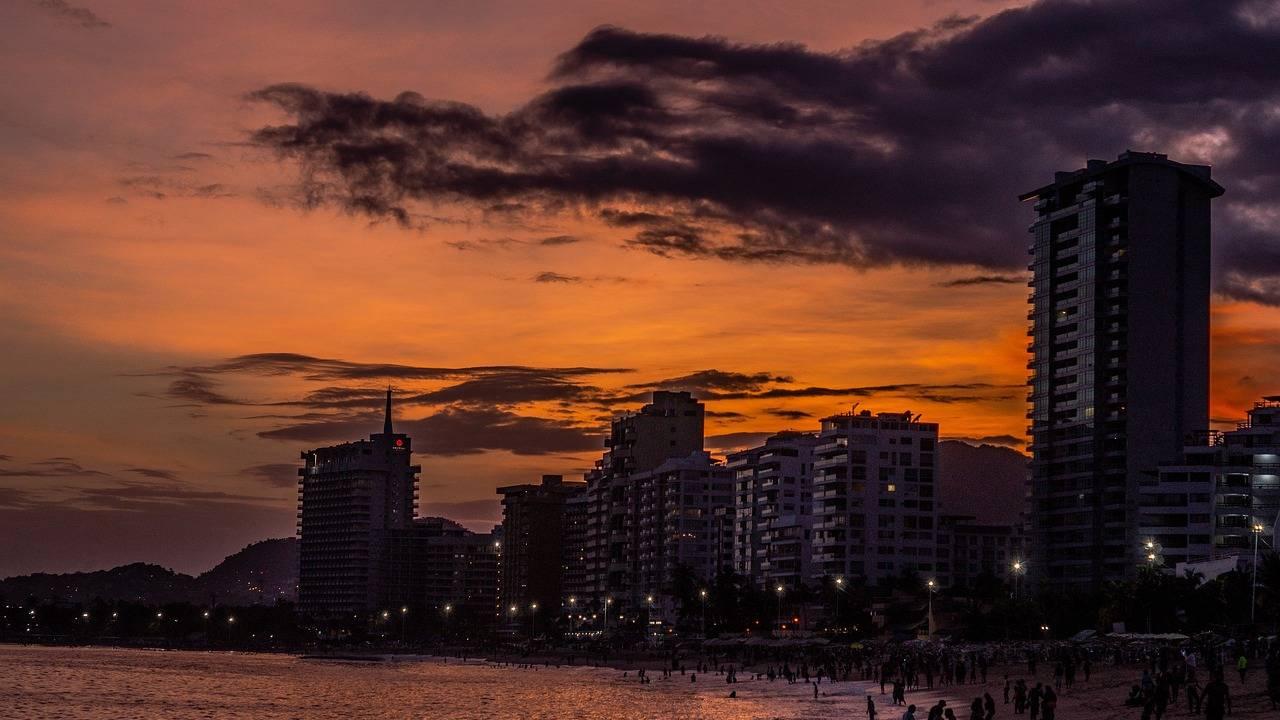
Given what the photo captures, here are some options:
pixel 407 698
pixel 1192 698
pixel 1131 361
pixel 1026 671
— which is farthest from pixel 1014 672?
pixel 1131 361

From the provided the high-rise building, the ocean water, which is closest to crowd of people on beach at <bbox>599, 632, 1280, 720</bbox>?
the ocean water

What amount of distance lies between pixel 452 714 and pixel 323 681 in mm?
70538

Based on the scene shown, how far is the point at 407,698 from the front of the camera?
140m

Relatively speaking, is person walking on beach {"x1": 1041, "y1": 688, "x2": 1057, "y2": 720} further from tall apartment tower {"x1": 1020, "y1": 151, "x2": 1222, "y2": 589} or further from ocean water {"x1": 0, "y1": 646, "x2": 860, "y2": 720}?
tall apartment tower {"x1": 1020, "y1": 151, "x2": 1222, "y2": 589}

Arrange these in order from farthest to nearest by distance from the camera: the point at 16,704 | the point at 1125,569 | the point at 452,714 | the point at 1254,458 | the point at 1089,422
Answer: the point at 1089,422
the point at 1125,569
the point at 1254,458
the point at 16,704
the point at 452,714

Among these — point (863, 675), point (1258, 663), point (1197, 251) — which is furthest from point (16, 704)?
point (1197, 251)

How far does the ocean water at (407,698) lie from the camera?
113 metres

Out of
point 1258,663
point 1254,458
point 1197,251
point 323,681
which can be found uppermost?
point 1197,251

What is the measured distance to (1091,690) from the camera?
8681cm

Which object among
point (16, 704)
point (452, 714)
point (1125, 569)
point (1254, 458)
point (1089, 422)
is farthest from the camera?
point (1089, 422)

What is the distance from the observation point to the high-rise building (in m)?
168

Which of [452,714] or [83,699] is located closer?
[452,714]

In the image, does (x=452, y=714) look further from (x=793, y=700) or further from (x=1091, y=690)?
(x=1091, y=690)

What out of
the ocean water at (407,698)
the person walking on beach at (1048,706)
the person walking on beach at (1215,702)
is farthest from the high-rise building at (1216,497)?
the person walking on beach at (1215,702)
